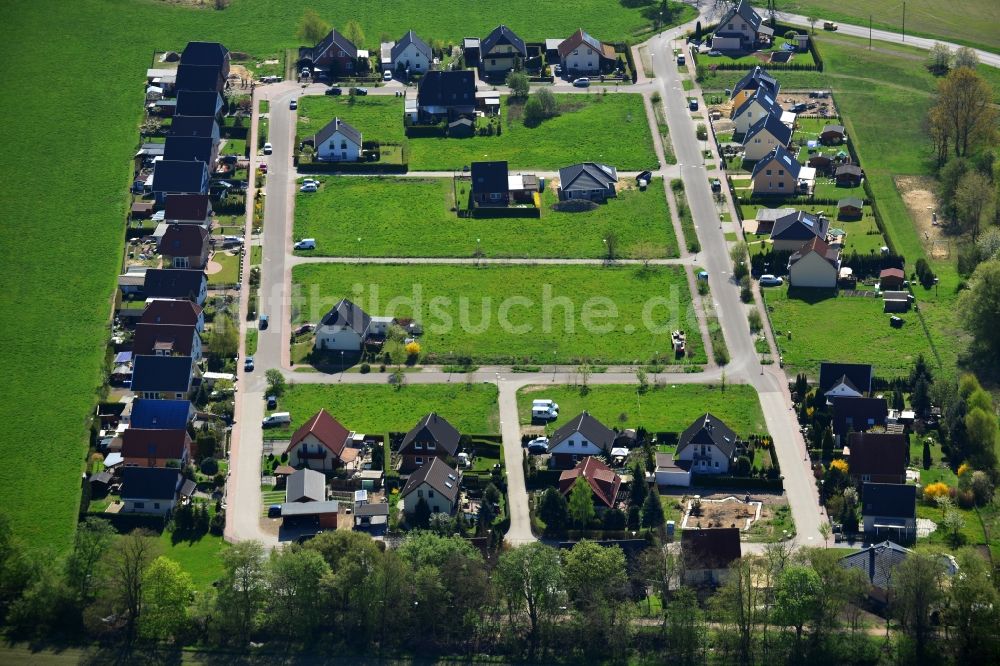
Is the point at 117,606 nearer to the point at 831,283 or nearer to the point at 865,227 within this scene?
the point at 831,283

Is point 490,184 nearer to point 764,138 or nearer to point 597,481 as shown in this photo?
point 764,138

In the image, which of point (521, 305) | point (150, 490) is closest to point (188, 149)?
point (521, 305)

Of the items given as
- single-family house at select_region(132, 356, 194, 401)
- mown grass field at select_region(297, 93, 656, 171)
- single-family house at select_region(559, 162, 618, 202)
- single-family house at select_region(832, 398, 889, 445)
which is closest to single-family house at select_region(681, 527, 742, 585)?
single-family house at select_region(832, 398, 889, 445)

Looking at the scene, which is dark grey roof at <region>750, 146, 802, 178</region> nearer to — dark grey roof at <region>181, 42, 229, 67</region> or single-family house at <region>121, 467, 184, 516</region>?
dark grey roof at <region>181, 42, 229, 67</region>

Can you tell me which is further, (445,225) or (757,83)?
(757,83)

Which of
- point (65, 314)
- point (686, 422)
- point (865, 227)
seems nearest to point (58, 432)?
point (65, 314)

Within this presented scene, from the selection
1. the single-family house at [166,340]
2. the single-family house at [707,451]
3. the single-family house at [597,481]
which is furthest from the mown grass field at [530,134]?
the single-family house at [597,481]
